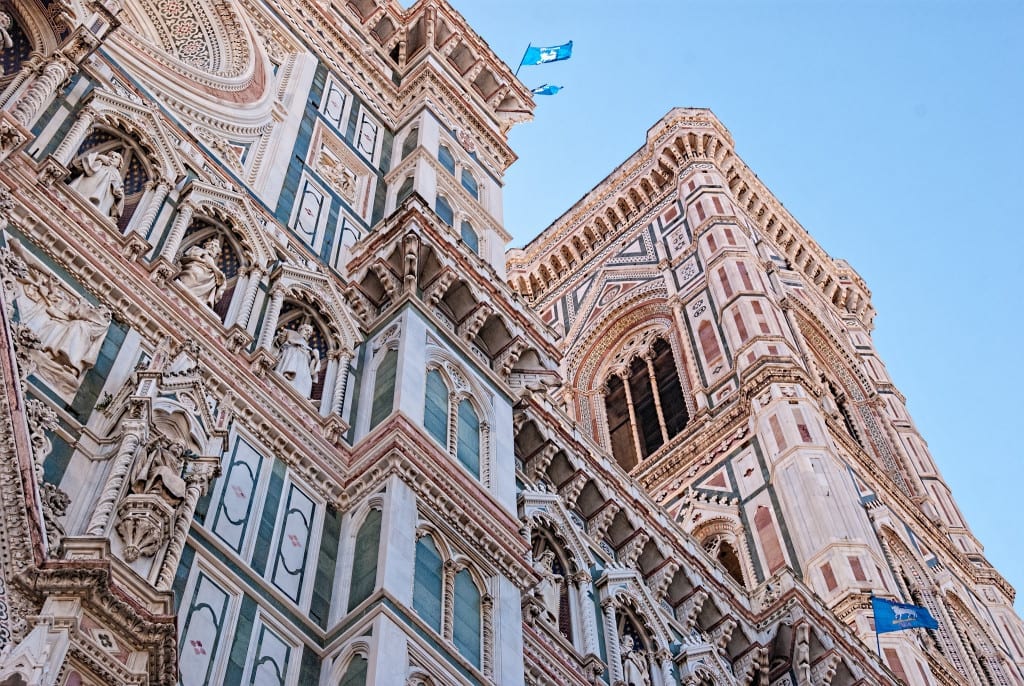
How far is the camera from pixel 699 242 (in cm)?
3153

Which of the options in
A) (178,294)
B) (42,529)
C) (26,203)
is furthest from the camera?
(178,294)

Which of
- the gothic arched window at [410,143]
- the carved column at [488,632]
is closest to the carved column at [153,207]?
the carved column at [488,632]

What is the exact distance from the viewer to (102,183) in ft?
34.7

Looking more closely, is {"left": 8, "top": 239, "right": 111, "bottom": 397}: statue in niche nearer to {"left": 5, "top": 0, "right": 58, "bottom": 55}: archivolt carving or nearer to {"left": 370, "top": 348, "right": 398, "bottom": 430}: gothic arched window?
{"left": 370, "top": 348, "right": 398, "bottom": 430}: gothic arched window

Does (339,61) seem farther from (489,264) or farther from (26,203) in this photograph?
(26,203)

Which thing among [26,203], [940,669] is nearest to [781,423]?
[940,669]

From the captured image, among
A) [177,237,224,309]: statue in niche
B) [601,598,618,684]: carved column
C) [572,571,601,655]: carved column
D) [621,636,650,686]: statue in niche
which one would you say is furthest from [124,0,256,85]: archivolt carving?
[621,636,650,686]: statue in niche

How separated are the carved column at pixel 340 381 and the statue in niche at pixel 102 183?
6.75ft

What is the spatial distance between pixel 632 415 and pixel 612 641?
1663 cm

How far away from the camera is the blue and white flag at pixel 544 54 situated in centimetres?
2655

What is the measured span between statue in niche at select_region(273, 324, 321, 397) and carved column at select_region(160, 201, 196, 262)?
109 cm

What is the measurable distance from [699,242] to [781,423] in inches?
332

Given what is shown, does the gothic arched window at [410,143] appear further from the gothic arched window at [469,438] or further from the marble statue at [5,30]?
the marble statue at [5,30]

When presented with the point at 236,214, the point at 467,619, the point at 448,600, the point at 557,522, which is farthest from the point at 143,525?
the point at 557,522
